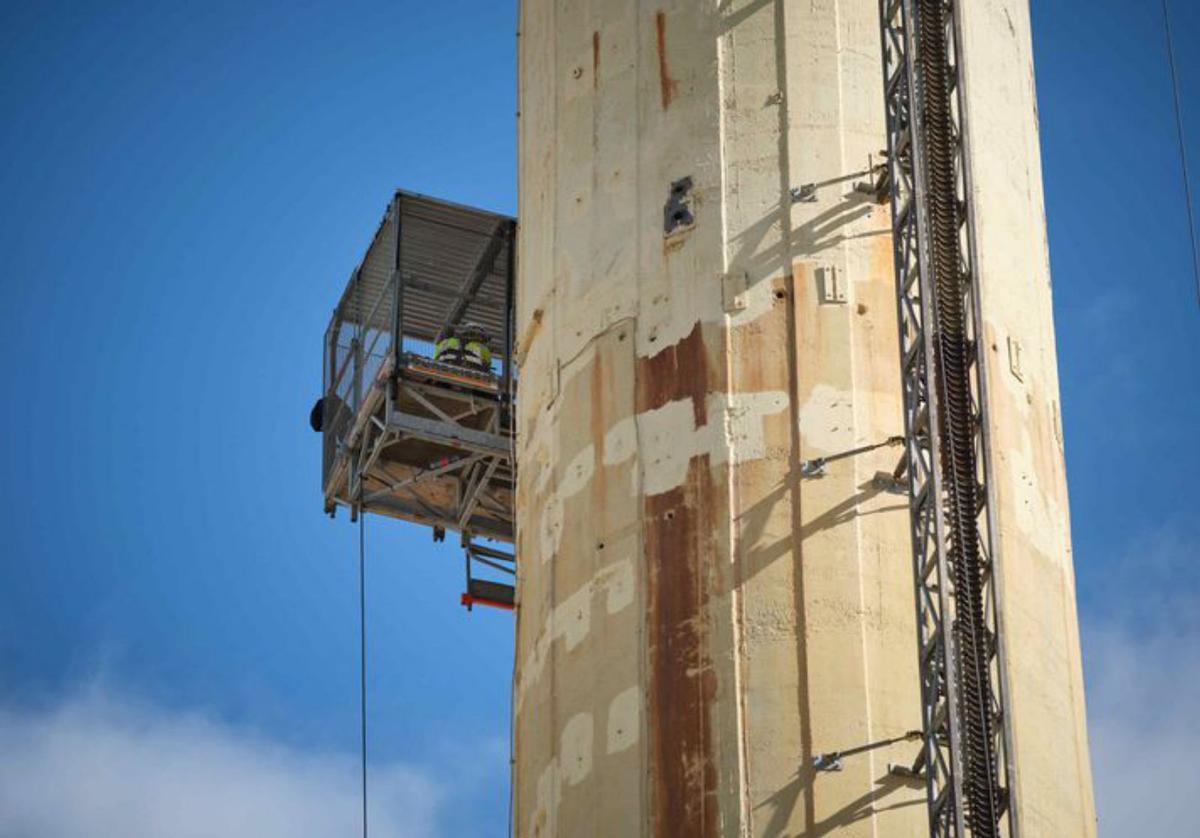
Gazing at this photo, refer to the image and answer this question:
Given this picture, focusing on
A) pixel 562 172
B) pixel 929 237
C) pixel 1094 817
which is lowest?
pixel 1094 817

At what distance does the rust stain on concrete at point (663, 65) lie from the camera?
162ft

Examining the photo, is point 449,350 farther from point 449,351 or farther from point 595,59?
point 595,59

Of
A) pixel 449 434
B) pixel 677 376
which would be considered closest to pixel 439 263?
pixel 449 434

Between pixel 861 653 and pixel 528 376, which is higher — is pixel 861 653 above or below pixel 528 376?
below

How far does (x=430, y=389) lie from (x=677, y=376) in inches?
476

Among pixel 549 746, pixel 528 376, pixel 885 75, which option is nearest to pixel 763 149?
pixel 885 75

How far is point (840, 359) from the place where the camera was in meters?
46.5

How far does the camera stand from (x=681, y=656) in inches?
1769

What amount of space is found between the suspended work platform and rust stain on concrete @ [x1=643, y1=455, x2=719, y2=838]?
41.3 ft

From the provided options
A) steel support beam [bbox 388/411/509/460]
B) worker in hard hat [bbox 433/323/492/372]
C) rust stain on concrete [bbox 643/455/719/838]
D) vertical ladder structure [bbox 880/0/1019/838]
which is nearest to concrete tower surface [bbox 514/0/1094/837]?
rust stain on concrete [bbox 643/455/719/838]

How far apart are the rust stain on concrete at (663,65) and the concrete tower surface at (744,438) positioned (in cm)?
4

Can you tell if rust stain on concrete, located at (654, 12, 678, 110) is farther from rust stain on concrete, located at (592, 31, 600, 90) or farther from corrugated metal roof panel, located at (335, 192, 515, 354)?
corrugated metal roof panel, located at (335, 192, 515, 354)

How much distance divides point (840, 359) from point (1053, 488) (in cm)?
375

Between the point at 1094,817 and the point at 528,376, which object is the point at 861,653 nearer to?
the point at 1094,817
